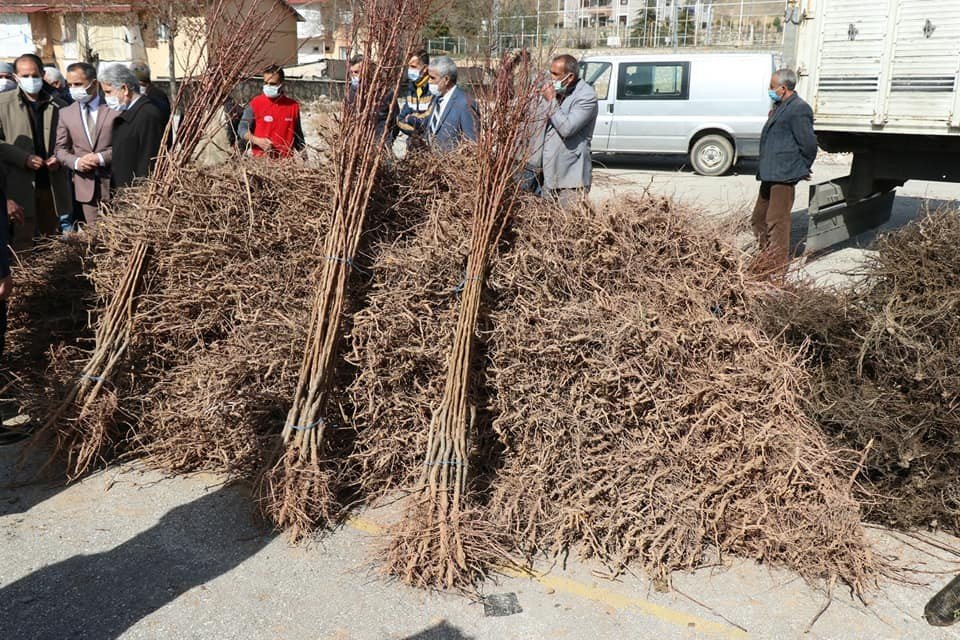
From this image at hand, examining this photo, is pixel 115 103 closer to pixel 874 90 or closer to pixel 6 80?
pixel 6 80

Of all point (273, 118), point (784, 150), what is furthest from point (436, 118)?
point (784, 150)

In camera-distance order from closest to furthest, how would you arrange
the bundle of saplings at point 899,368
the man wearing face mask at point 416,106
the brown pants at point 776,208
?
1. the bundle of saplings at point 899,368
2. the man wearing face mask at point 416,106
3. the brown pants at point 776,208

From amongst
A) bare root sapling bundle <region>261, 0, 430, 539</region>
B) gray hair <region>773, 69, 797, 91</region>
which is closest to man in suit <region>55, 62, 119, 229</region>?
bare root sapling bundle <region>261, 0, 430, 539</region>

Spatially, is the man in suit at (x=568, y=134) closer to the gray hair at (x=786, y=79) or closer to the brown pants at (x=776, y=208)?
the brown pants at (x=776, y=208)

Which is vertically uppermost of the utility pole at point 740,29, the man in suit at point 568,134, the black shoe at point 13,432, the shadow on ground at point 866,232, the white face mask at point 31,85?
the utility pole at point 740,29

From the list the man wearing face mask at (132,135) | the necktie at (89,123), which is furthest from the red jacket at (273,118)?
the necktie at (89,123)

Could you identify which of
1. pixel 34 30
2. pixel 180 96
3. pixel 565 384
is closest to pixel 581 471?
pixel 565 384

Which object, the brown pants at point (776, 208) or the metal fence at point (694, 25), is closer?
the brown pants at point (776, 208)

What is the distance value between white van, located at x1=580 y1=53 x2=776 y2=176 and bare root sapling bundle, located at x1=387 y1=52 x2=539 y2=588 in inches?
461

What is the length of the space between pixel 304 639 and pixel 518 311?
5.67ft

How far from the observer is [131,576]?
11.4 ft

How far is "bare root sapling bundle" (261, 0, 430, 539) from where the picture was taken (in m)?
3.78

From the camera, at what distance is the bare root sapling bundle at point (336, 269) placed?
378 centimetres

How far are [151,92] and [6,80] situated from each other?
4.47 feet
